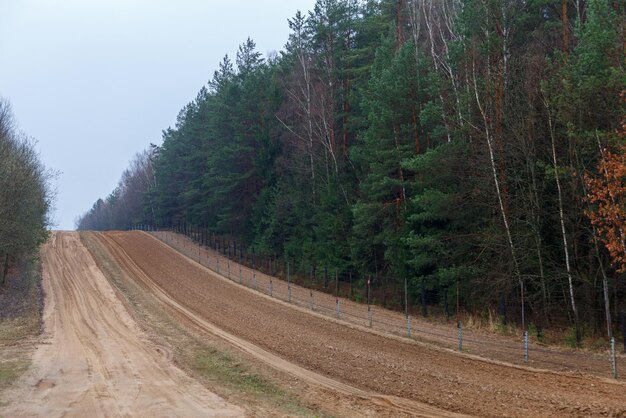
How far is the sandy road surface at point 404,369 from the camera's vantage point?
1211 centimetres

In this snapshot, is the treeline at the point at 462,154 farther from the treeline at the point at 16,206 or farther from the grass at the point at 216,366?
the treeline at the point at 16,206

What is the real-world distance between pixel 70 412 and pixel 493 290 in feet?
54.0

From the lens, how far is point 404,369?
51.3 ft

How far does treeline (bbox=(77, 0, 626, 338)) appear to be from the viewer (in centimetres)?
1881

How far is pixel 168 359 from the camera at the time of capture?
1717 centimetres

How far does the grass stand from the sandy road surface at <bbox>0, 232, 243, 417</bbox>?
508 mm

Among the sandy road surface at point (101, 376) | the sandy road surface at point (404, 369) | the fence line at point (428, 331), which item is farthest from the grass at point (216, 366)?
the fence line at point (428, 331)

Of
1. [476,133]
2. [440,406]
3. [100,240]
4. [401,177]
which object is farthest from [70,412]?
[100,240]

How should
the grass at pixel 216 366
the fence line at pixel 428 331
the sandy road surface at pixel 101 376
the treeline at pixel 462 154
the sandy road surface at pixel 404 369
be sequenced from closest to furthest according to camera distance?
the sandy road surface at pixel 101 376, the sandy road surface at pixel 404 369, the grass at pixel 216 366, the fence line at pixel 428 331, the treeline at pixel 462 154

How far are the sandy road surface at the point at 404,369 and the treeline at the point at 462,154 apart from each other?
12.8ft

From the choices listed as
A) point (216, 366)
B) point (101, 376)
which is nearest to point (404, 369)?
point (216, 366)

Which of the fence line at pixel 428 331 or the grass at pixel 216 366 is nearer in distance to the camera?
the grass at pixel 216 366

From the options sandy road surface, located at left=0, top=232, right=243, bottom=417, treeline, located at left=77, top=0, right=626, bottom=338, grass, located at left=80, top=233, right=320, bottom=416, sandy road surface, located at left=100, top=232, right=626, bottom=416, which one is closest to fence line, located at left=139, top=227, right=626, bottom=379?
sandy road surface, located at left=100, top=232, right=626, bottom=416

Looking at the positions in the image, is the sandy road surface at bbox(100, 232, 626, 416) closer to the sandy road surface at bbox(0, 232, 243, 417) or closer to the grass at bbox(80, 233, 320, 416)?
the grass at bbox(80, 233, 320, 416)
